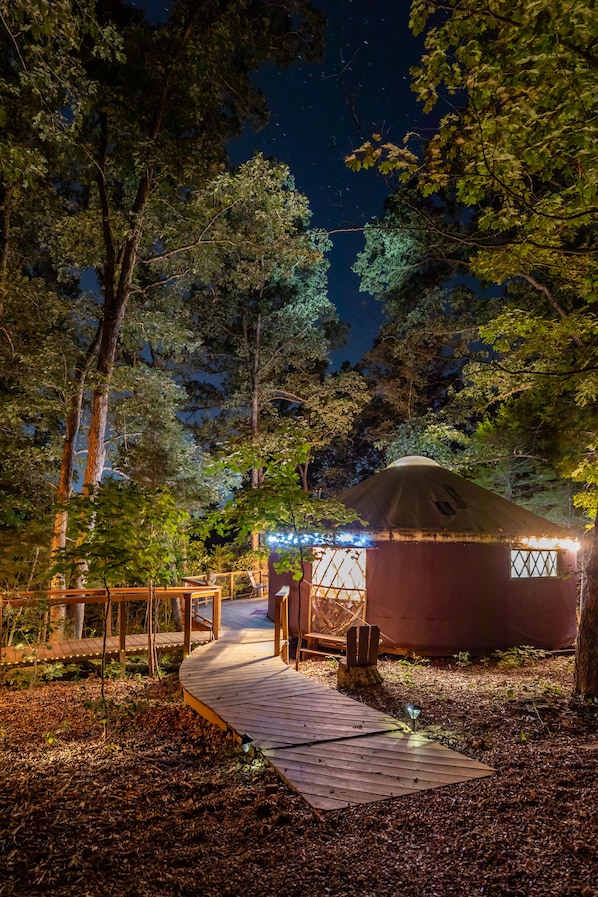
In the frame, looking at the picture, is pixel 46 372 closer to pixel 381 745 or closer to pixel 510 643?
pixel 381 745

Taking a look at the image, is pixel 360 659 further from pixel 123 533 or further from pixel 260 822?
pixel 260 822

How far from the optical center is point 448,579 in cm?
757

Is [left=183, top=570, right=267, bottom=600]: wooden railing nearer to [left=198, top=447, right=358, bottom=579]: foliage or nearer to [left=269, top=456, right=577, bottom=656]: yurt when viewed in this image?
[left=269, top=456, right=577, bottom=656]: yurt

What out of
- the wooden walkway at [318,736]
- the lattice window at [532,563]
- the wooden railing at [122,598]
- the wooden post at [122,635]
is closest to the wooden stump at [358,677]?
the wooden walkway at [318,736]

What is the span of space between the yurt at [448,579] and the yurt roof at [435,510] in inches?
0.8

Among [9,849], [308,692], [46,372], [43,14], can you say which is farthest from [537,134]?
[46,372]

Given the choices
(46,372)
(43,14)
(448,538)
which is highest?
(43,14)

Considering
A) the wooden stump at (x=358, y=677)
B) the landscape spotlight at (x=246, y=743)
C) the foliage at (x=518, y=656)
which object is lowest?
the foliage at (x=518, y=656)

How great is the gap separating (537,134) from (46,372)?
7536mm

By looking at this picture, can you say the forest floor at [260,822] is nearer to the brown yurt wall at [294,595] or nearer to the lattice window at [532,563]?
the lattice window at [532,563]

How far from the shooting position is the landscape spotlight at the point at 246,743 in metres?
3.33

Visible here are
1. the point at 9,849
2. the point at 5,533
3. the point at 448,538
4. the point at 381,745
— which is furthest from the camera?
the point at 448,538

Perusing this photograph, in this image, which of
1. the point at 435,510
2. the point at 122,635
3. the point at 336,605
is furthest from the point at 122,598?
the point at 435,510

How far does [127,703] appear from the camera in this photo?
4727 mm
